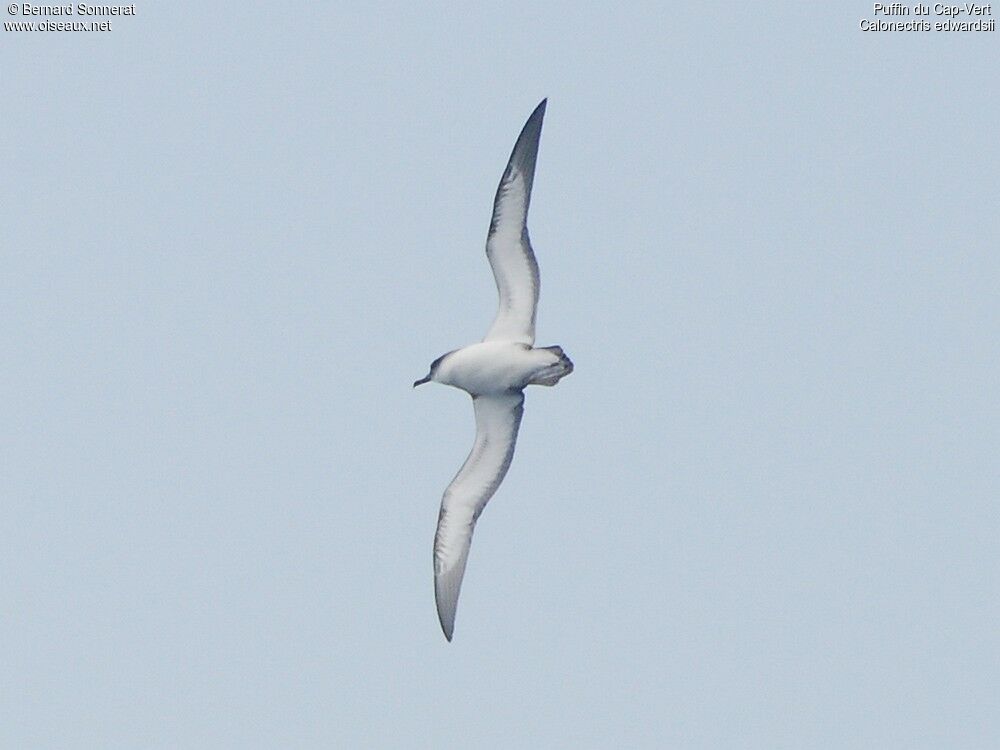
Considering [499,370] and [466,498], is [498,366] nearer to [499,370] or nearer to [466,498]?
[499,370]

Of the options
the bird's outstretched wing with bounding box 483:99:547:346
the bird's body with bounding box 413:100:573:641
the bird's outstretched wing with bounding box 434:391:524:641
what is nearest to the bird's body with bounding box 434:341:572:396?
the bird's body with bounding box 413:100:573:641

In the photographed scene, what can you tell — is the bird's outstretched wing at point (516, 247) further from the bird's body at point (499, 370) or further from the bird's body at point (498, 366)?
the bird's body at point (498, 366)

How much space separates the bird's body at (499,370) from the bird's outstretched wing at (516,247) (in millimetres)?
15

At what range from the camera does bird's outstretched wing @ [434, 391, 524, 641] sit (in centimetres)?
3231

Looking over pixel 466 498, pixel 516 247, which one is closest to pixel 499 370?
pixel 516 247

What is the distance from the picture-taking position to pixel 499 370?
31.2 metres

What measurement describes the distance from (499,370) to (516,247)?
1.98 metres

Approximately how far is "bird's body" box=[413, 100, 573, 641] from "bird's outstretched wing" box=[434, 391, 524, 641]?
0.6 inches

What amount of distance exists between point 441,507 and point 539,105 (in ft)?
22.4

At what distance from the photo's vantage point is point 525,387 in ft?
104

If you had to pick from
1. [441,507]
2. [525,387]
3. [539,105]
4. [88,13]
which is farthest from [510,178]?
[88,13]

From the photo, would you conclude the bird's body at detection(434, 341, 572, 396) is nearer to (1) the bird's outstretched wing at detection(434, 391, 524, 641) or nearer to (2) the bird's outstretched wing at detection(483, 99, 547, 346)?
(2) the bird's outstretched wing at detection(483, 99, 547, 346)

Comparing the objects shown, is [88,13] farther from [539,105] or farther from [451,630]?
[451,630]

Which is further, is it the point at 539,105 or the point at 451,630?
the point at 451,630
